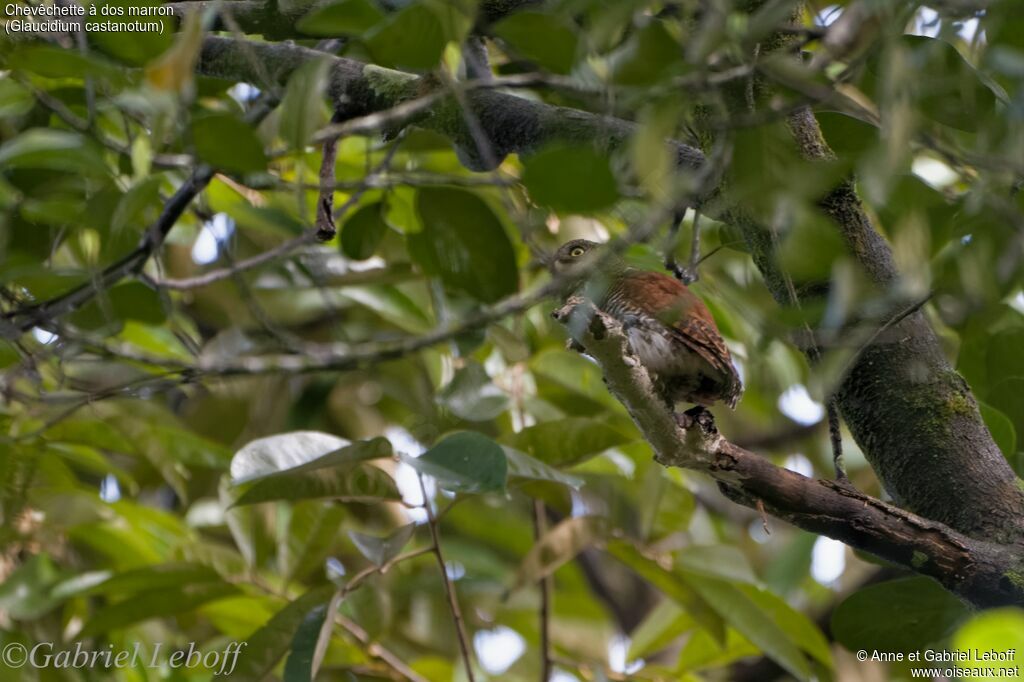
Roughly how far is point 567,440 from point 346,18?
1.32m

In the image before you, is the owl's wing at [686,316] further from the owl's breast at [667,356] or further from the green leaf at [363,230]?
the green leaf at [363,230]

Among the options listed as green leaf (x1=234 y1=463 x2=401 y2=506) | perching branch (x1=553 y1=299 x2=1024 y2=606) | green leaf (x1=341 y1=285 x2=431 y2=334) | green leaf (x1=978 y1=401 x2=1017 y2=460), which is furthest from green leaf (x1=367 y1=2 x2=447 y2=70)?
green leaf (x1=341 y1=285 x2=431 y2=334)

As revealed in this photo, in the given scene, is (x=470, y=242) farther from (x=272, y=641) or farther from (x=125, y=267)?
(x=272, y=641)

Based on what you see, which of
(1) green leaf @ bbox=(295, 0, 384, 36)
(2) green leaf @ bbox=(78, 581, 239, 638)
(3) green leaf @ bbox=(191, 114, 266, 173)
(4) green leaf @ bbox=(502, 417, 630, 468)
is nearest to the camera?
(1) green leaf @ bbox=(295, 0, 384, 36)

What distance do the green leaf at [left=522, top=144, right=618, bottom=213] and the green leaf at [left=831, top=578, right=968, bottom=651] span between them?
1.35 metres

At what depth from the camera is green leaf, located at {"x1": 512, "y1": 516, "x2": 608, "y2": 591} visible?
2629mm

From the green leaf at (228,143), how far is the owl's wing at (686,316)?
943 millimetres

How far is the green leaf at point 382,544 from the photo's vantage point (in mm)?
2299

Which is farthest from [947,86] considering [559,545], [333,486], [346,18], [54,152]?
[559,545]

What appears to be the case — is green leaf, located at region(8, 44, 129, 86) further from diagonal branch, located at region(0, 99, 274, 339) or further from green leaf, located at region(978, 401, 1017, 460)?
green leaf, located at region(978, 401, 1017, 460)

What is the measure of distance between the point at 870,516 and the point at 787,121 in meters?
0.68

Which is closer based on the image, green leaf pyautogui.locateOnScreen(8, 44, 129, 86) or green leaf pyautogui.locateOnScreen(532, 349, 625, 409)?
green leaf pyautogui.locateOnScreen(8, 44, 129, 86)

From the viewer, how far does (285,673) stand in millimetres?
2119

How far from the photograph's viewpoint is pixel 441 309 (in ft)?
9.42
